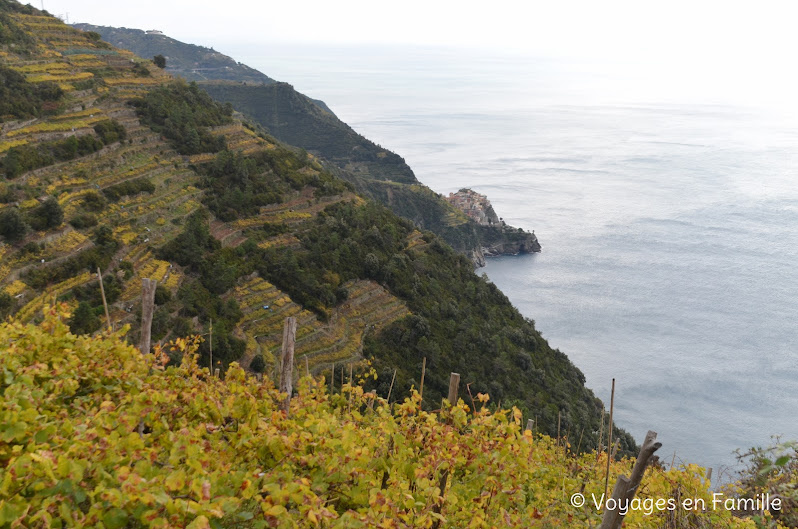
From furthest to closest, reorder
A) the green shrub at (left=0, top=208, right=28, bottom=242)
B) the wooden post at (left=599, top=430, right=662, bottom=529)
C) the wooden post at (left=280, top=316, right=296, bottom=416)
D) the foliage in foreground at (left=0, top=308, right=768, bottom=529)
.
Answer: the green shrub at (left=0, top=208, right=28, bottom=242)
the wooden post at (left=280, top=316, right=296, bottom=416)
the wooden post at (left=599, top=430, right=662, bottom=529)
the foliage in foreground at (left=0, top=308, right=768, bottom=529)

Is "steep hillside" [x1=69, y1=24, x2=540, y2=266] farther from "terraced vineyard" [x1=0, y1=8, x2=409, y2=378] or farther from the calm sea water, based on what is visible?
"terraced vineyard" [x1=0, y1=8, x2=409, y2=378]

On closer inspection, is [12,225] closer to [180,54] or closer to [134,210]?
[134,210]

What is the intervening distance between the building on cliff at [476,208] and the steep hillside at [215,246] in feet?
168

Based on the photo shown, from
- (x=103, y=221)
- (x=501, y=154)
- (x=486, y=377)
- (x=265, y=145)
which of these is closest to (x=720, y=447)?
(x=486, y=377)

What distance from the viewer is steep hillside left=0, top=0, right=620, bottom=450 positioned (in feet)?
66.7

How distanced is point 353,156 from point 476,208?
1099 inches

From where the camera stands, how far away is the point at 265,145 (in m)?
37.1

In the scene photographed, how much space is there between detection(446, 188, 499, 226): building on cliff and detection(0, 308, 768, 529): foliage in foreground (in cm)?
8476

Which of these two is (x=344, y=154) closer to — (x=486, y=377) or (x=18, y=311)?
(x=486, y=377)

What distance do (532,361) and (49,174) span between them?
26.5 meters

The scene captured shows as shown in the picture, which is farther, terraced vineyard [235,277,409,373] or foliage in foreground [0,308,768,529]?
terraced vineyard [235,277,409,373]

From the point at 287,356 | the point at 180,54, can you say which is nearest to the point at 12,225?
the point at 287,356

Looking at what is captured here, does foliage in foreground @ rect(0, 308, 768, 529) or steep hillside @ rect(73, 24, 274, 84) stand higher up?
steep hillside @ rect(73, 24, 274, 84)

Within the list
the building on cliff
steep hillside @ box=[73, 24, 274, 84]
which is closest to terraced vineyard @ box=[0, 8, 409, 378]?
the building on cliff
